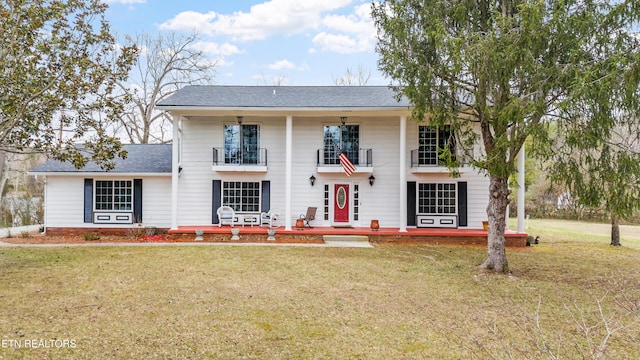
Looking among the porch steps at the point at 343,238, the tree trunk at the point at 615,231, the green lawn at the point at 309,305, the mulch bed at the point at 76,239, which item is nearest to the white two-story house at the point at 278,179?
the mulch bed at the point at 76,239

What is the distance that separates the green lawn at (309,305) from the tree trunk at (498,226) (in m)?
0.44

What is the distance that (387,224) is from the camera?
14.4 metres

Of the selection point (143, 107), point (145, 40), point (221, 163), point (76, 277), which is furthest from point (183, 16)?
point (76, 277)

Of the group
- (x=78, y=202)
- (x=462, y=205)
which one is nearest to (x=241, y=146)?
(x=78, y=202)

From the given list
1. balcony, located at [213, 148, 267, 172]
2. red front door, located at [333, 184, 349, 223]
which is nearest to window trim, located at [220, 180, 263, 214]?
balcony, located at [213, 148, 267, 172]

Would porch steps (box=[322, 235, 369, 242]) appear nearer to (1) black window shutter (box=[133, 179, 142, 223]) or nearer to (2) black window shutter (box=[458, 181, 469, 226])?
(2) black window shutter (box=[458, 181, 469, 226])

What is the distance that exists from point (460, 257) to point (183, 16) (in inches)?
950

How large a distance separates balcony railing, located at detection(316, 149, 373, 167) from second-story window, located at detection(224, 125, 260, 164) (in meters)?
2.42

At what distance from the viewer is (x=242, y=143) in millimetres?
14555

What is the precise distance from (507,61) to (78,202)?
14.8 metres

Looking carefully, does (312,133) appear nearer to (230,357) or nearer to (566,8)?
(566,8)

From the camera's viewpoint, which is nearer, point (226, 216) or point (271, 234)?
point (271, 234)

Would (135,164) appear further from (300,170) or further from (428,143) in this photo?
(428,143)

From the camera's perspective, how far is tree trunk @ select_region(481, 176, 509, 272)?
908cm
